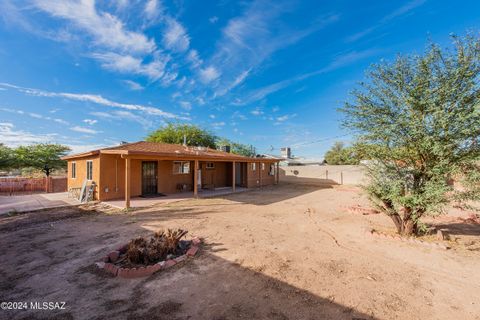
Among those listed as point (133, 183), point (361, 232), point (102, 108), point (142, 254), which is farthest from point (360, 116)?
point (102, 108)

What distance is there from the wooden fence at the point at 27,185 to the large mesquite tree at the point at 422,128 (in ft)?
64.5

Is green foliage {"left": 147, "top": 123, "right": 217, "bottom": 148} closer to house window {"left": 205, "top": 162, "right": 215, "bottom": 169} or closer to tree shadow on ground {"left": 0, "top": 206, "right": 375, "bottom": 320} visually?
house window {"left": 205, "top": 162, "right": 215, "bottom": 169}

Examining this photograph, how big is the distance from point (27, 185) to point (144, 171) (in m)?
10.7

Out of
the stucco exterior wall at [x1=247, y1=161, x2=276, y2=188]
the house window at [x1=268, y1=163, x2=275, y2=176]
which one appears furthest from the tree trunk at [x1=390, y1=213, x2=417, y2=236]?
the house window at [x1=268, y1=163, x2=275, y2=176]

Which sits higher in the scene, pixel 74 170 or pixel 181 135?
pixel 181 135

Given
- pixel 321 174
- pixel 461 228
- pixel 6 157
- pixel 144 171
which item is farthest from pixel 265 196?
pixel 6 157

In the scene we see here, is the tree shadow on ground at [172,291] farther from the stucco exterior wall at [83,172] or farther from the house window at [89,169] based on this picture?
the house window at [89,169]

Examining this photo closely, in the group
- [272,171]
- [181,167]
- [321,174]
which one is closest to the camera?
[181,167]

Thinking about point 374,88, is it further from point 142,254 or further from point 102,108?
point 102,108

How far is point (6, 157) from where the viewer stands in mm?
17797

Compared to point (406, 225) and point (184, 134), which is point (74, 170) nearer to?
point (184, 134)

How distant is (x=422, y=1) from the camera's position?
8555 mm

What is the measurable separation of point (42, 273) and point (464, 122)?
868 cm

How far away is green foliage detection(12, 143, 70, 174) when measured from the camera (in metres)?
18.4
